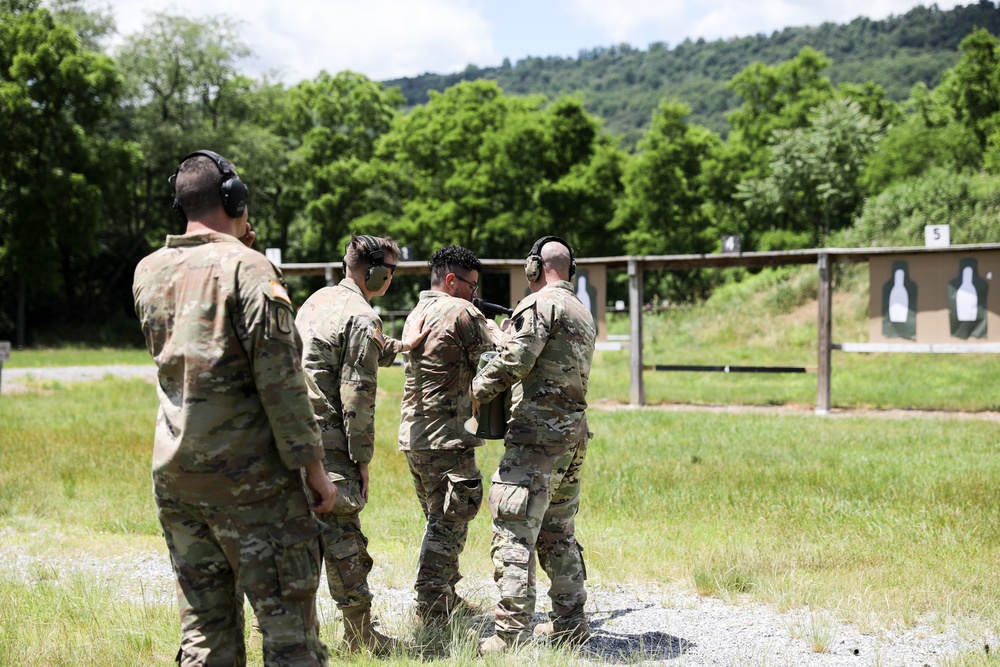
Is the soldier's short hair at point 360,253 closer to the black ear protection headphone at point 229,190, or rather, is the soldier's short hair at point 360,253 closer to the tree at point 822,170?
the black ear protection headphone at point 229,190

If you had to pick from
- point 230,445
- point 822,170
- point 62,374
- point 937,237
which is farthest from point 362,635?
point 822,170

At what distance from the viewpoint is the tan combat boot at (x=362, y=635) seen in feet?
16.3

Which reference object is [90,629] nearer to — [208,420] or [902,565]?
[208,420]

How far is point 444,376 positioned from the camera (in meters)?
5.51

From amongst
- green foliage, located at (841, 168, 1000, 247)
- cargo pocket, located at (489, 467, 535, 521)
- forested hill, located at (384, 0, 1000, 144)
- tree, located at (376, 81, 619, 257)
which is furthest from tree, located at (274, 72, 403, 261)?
forested hill, located at (384, 0, 1000, 144)

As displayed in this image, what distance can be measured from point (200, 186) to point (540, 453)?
2.41 meters

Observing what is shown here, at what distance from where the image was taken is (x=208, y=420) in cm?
327

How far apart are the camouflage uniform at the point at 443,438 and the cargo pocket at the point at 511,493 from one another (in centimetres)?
46

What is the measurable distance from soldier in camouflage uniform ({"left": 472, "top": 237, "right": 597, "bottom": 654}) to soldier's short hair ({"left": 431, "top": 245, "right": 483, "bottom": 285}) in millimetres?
562

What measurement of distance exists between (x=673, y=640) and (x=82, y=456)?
27.4ft

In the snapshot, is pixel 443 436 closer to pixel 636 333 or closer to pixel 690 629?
pixel 690 629

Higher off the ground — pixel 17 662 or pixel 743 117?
pixel 743 117

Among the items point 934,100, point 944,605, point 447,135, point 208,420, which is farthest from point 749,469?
point 934,100

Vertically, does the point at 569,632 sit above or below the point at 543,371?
below
